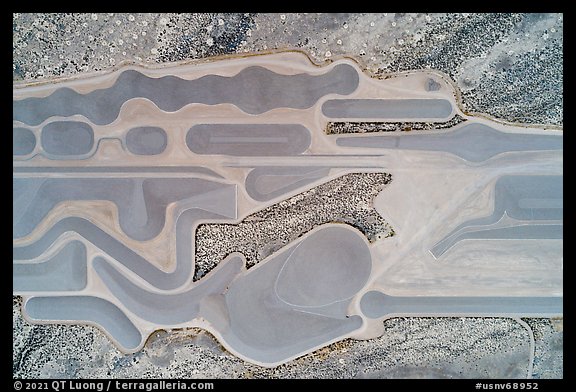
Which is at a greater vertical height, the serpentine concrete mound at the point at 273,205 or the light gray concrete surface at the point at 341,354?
the serpentine concrete mound at the point at 273,205

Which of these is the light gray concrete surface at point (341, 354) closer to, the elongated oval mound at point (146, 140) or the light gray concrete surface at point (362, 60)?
the light gray concrete surface at point (362, 60)

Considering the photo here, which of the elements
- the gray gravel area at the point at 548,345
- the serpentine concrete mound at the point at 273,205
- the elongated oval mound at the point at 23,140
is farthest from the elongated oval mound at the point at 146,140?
the gray gravel area at the point at 548,345

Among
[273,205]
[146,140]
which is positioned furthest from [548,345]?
[146,140]

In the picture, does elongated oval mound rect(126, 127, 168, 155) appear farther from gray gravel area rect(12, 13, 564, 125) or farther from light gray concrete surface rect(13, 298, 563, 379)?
light gray concrete surface rect(13, 298, 563, 379)

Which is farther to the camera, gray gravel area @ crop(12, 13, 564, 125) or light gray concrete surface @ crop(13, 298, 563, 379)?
light gray concrete surface @ crop(13, 298, 563, 379)

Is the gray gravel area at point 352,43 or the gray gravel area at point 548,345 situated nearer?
the gray gravel area at point 352,43

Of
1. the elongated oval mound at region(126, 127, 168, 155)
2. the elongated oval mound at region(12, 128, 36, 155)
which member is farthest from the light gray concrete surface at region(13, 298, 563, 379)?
the elongated oval mound at region(126, 127, 168, 155)

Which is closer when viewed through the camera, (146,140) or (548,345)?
(146,140)

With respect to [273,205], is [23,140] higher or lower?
higher

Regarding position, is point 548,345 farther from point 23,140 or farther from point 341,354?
point 23,140
